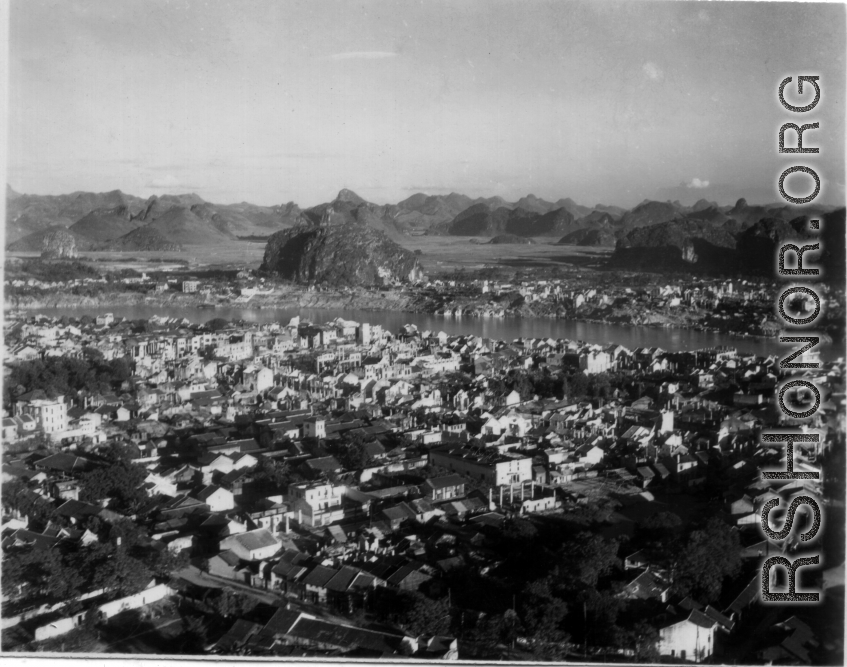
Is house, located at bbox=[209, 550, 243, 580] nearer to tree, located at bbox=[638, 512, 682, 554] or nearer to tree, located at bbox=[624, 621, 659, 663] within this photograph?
tree, located at bbox=[624, 621, 659, 663]

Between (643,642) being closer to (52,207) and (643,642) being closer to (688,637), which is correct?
(688,637)

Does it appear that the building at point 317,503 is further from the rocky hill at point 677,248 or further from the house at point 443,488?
the rocky hill at point 677,248

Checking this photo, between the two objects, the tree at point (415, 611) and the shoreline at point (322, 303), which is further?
the shoreline at point (322, 303)

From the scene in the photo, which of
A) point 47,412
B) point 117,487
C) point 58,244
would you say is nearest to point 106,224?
point 58,244

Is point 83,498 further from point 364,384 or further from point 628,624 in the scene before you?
point 628,624

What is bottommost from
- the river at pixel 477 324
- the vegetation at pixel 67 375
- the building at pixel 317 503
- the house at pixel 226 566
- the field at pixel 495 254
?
the house at pixel 226 566

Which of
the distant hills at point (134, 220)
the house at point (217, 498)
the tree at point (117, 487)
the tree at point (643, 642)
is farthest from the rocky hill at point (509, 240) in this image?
the tree at point (643, 642)
